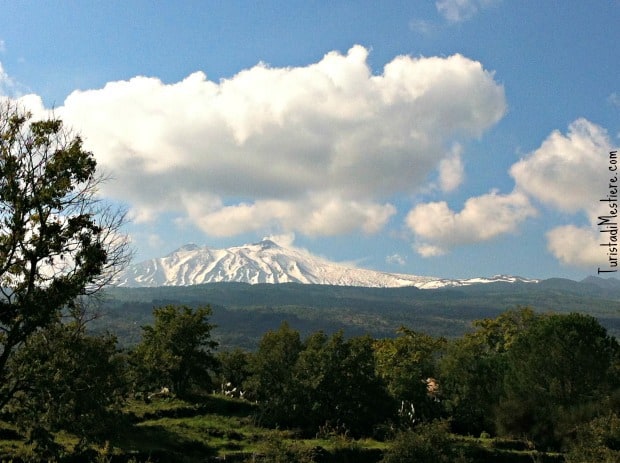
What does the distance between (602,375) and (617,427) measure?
52.1ft

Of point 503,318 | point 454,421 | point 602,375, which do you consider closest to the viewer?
point 602,375

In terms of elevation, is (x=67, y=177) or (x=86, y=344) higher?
(x=67, y=177)

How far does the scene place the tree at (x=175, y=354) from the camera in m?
62.3

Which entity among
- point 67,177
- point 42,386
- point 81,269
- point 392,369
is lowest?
point 392,369

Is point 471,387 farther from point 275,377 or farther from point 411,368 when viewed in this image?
point 275,377

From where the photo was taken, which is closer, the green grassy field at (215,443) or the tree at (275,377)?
the green grassy field at (215,443)

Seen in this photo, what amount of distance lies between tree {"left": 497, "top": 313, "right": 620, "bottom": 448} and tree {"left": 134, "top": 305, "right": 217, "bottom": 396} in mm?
35520

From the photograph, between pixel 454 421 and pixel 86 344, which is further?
pixel 454 421

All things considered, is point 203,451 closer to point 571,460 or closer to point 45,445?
point 45,445

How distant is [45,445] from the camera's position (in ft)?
75.6

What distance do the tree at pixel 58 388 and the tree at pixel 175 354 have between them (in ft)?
124

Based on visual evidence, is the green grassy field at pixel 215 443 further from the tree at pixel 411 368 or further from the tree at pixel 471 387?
the tree at pixel 471 387

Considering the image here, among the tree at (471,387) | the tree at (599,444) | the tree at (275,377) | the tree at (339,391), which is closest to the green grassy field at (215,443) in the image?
the tree at (275,377)

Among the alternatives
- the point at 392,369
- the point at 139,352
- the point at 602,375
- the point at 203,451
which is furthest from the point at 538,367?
the point at 139,352
